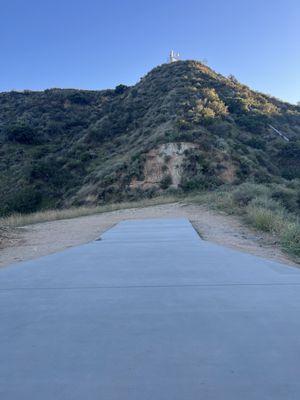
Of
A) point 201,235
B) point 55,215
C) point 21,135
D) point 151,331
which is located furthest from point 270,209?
point 21,135

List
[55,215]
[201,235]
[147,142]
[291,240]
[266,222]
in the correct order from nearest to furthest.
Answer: [291,240], [201,235], [266,222], [55,215], [147,142]

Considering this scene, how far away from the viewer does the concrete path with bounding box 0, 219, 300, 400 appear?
2732 mm

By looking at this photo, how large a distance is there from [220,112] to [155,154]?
10888 millimetres

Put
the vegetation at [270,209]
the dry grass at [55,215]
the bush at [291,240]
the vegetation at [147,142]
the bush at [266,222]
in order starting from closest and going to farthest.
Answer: the bush at [291,240] < the vegetation at [270,209] < the bush at [266,222] < the dry grass at [55,215] < the vegetation at [147,142]

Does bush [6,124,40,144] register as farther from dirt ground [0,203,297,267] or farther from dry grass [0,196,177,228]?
dirt ground [0,203,297,267]

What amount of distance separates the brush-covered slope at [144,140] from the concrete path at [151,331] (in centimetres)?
2063

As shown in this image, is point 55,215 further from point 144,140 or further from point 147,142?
point 144,140

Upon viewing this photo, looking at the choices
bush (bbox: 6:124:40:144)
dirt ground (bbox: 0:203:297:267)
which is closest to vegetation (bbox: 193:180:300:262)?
dirt ground (bbox: 0:203:297:267)

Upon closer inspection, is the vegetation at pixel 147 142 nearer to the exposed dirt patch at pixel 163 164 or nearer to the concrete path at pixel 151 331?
the exposed dirt patch at pixel 163 164

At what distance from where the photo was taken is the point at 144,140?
3291 centimetres

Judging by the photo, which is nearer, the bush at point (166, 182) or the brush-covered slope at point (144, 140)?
the bush at point (166, 182)

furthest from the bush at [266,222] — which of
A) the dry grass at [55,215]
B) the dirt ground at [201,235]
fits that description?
the dry grass at [55,215]

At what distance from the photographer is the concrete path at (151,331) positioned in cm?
273

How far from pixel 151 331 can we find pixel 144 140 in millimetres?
29886
